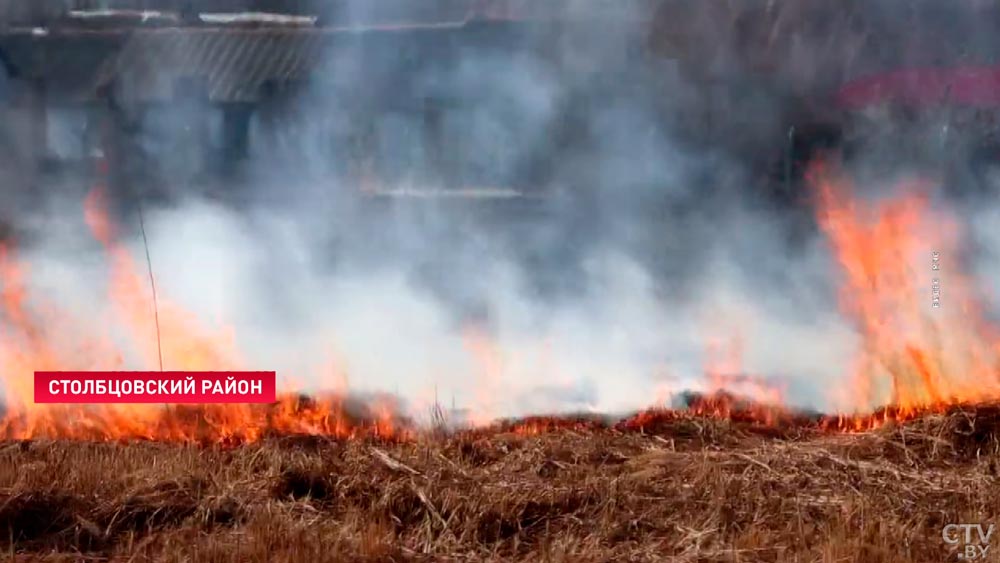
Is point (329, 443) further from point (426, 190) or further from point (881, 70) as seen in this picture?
point (881, 70)

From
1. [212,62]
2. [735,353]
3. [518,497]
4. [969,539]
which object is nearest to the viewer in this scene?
[969,539]

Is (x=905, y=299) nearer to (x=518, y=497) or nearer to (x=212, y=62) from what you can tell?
(x=518, y=497)

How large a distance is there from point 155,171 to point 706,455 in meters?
4.34

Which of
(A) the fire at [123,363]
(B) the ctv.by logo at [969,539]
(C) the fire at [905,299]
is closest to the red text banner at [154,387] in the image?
(A) the fire at [123,363]

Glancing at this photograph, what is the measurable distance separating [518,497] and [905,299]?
3.65 meters

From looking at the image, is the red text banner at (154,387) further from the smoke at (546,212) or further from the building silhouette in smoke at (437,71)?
the building silhouette in smoke at (437,71)

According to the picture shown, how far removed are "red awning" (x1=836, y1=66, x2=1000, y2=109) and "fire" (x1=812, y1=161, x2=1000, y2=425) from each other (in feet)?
1.88

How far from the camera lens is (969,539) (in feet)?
16.5

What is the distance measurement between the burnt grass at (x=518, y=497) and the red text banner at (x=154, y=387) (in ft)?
2.32

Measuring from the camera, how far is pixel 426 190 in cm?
757

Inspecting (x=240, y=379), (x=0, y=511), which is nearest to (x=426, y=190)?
(x=240, y=379)

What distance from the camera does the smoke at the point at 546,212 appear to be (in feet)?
24.7

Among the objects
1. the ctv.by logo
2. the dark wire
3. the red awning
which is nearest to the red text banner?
the dark wire

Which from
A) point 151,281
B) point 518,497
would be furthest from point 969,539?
point 151,281
